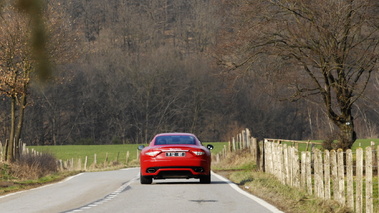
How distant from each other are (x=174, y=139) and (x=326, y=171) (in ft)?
26.0

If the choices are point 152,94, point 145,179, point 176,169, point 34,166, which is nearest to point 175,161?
point 176,169

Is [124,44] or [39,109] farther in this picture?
[124,44]

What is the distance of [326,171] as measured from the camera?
55.4 ft

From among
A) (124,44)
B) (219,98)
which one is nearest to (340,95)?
(219,98)

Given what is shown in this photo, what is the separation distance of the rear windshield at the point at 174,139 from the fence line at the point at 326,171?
2540 millimetres

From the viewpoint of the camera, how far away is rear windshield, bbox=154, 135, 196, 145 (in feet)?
78.4

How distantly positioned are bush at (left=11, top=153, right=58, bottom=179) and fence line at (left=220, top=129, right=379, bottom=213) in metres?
9.20

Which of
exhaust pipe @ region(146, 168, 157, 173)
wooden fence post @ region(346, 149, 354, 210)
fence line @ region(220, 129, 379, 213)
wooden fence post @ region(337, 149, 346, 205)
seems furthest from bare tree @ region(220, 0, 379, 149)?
wooden fence post @ region(346, 149, 354, 210)

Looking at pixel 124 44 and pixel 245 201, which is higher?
pixel 124 44

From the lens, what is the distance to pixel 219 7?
37.2 m

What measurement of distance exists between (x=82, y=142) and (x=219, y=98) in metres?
17.8

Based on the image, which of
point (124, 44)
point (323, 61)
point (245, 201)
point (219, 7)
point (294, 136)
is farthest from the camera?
point (124, 44)

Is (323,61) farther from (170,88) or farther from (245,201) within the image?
(170,88)

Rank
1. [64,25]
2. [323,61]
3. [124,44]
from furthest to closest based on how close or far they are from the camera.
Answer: [124,44]
[64,25]
[323,61]
